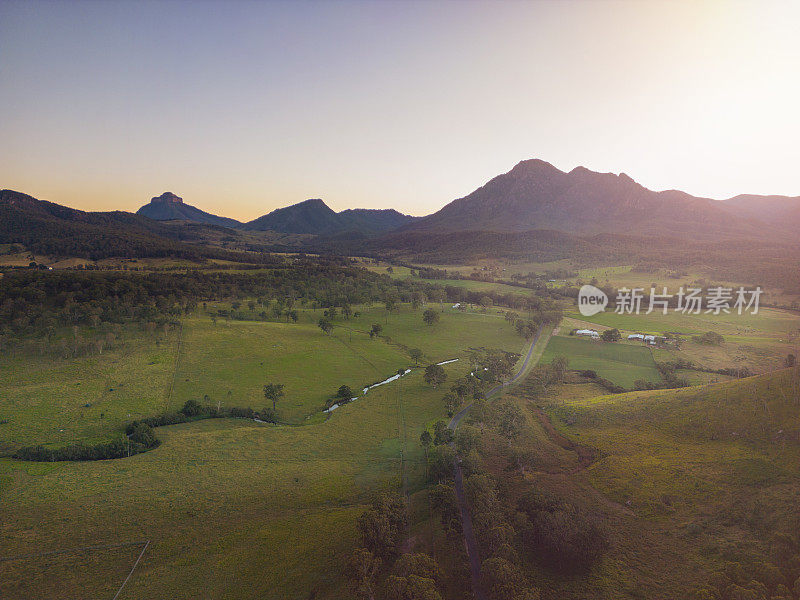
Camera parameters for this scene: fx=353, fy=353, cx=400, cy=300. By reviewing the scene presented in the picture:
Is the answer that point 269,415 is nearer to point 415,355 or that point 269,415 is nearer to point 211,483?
point 211,483

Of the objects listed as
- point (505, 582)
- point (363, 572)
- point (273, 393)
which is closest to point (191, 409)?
point (273, 393)

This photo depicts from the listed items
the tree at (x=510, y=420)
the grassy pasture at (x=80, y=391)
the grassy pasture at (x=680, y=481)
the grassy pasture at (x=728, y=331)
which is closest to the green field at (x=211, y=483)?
the grassy pasture at (x=80, y=391)

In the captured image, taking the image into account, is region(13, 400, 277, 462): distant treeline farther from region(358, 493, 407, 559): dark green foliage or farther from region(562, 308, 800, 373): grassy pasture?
region(562, 308, 800, 373): grassy pasture

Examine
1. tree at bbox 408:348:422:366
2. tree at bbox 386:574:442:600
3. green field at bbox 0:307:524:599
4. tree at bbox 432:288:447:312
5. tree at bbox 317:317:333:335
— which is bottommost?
green field at bbox 0:307:524:599

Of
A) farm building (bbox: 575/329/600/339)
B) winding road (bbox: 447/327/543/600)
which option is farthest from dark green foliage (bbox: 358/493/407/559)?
farm building (bbox: 575/329/600/339)

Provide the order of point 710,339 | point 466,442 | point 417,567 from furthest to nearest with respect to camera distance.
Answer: point 710,339
point 466,442
point 417,567

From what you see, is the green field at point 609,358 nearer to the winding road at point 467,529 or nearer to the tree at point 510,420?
the tree at point 510,420
